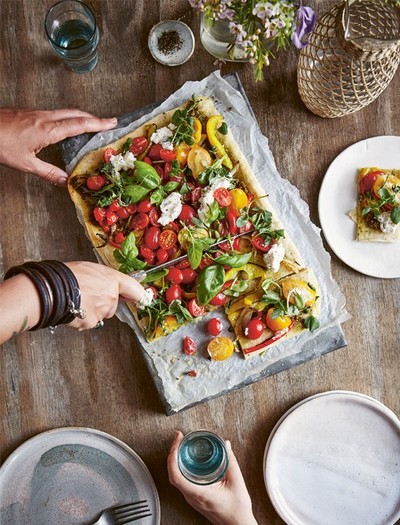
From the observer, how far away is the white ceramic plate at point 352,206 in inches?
116

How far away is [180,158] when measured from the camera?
2.89 meters

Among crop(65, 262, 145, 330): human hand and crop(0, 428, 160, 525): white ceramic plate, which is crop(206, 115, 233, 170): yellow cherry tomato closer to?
crop(65, 262, 145, 330): human hand

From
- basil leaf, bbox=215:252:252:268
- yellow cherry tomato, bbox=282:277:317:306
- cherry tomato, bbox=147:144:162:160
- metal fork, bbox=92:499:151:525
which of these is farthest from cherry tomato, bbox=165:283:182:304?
metal fork, bbox=92:499:151:525

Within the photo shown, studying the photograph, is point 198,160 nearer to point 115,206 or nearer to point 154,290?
point 115,206

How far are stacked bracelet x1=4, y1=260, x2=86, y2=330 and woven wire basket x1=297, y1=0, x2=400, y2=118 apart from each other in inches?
54.1

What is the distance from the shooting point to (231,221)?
2.84 m

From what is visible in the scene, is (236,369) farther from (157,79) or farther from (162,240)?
(157,79)

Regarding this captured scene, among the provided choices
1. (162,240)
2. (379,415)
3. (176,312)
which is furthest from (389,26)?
(379,415)

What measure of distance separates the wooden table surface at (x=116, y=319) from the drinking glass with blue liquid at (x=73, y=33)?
0.34ft

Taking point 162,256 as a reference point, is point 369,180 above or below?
above

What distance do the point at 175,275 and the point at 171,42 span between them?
44.1 inches

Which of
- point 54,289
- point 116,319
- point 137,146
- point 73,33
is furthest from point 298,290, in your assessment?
point 73,33

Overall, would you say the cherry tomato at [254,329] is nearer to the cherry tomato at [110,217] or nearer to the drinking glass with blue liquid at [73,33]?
the cherry tomato at [110,217]

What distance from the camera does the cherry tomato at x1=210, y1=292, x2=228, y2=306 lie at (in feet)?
9.36
